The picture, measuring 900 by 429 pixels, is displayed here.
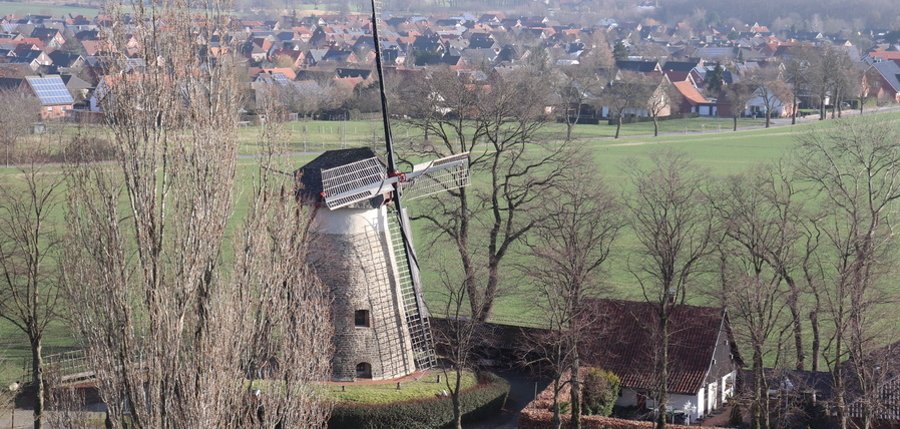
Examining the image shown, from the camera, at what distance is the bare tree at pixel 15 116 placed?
4872cm

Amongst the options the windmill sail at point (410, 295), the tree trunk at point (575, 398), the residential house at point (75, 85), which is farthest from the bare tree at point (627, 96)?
the tree trunk at point (575, 398)

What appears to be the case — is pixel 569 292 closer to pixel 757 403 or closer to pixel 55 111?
pixel 757 403

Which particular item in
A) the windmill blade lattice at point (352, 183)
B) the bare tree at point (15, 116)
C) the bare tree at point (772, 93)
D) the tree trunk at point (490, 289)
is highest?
the bare tree at point (772, 93)

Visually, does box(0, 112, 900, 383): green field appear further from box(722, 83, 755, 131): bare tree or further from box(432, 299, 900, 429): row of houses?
box(432, 299, 900, 429): row of houses

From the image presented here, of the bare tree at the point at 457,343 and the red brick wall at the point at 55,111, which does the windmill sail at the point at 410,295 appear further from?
the red brick wall at the point at 55,111

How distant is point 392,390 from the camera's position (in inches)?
1045

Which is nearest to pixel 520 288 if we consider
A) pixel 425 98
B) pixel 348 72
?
pixel 425 98

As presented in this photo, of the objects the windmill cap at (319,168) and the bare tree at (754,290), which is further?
the windmill cap at (319,168)

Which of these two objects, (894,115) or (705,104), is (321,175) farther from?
(705,104)

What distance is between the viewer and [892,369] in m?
25.4

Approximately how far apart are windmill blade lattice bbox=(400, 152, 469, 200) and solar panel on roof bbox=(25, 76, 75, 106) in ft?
204

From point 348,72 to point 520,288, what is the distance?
79.7 meters

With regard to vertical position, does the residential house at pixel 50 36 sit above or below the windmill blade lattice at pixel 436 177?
above

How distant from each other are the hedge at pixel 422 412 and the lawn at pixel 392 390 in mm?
188
